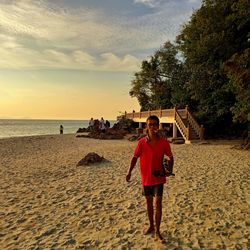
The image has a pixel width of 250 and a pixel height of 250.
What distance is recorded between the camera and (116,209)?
715cm

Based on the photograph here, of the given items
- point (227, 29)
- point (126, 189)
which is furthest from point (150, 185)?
point (227, 29)

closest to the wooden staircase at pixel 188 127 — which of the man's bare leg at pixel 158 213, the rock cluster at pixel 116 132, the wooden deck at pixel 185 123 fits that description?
the wooden deck at pixel 185 123

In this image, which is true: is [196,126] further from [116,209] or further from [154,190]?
[154,190]

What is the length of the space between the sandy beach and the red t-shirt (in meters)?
1.10

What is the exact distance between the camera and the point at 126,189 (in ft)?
29.5

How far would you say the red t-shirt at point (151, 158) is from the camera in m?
5.05

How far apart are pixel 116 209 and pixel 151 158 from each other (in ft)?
8.63

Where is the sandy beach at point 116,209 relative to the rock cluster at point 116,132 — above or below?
below

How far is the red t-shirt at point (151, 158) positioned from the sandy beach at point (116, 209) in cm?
110

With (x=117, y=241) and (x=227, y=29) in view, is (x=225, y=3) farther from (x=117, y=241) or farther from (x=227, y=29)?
(x=117, y=241)

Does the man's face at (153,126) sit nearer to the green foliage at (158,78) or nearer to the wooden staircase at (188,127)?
the wooden staircase at (188,127)

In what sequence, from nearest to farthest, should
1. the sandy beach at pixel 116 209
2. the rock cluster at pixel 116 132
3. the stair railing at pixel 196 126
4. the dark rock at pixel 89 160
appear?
the sandy beach at pixel 116 209 → the dark rock at pixel 89 160 → the stair railing at pixel 196 126 → the rock cluster at pixel 116 132

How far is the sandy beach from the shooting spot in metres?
5.36

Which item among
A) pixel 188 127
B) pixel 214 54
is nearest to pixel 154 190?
pixel 188 127
